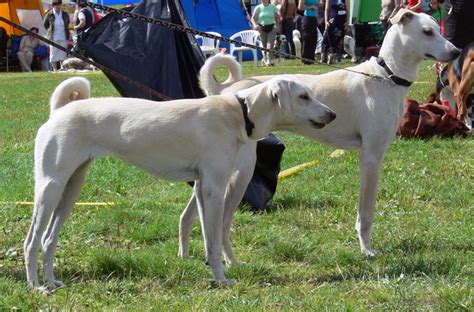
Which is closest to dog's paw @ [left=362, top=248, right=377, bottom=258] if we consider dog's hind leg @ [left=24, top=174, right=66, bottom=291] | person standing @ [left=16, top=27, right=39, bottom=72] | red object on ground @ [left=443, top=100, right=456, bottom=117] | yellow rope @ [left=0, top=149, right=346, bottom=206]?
dog's hind leg @ [left=24, top=174, right=66, bottom=291]

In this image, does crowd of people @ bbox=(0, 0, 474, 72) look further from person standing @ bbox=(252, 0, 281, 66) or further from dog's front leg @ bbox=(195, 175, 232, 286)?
dog's front leg @ bbox=(195, 175, 232, 286)

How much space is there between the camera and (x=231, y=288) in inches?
172

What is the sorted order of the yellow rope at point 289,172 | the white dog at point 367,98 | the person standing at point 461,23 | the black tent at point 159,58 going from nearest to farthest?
the white dog at point 367,98
the black tent at point 159,58
the yellow rope at point 289,172
the person standing at point 461,23

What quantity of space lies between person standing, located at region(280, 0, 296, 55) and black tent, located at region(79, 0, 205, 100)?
65.2ft

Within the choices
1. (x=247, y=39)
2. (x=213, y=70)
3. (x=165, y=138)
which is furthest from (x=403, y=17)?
(x=247, y=39)

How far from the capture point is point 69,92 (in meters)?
4.72

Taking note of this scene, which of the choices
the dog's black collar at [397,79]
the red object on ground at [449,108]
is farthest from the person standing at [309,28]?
the dog's black collar at [397,79]

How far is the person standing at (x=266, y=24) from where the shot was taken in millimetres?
23406

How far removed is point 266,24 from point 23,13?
9.56 meters

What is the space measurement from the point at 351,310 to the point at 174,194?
355 centimetres

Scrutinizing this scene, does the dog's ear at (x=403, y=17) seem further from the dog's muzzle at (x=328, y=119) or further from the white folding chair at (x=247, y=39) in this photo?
the white folding chair at (x=247, y=39)

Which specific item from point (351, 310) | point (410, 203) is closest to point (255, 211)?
point (410, 203)

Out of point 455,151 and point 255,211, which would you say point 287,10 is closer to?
point 455,151

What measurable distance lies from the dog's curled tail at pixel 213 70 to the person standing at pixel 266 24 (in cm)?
1749
